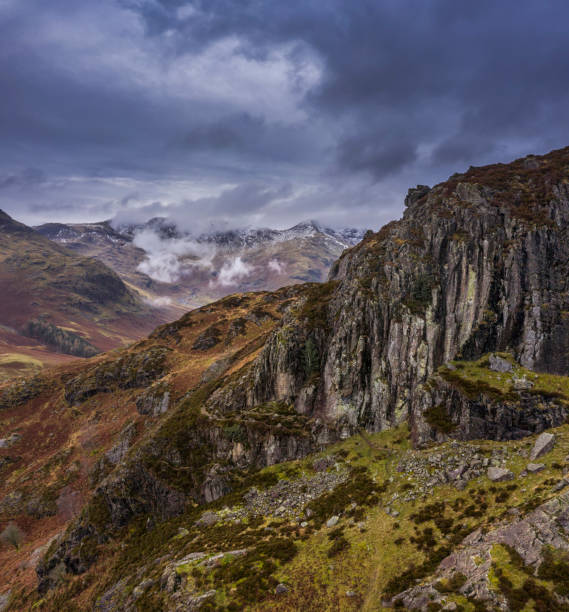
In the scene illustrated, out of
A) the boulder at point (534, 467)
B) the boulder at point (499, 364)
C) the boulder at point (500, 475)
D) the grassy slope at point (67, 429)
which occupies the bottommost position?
the grassy slope at point (67, 429)

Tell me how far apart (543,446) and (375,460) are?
70.8ft

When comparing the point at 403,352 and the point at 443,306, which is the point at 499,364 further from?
the point at 403,352

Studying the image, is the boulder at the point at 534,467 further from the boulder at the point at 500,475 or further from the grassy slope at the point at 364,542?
the boulder at the point at 500,475

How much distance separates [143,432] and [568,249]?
342 feet

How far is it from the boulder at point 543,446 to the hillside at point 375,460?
0.71 ft

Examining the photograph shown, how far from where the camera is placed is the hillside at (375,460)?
29.1m

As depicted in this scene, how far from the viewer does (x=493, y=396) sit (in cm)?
4219

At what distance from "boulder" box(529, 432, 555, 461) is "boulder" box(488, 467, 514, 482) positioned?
3.07 m

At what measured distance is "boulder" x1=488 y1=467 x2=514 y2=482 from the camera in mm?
32753

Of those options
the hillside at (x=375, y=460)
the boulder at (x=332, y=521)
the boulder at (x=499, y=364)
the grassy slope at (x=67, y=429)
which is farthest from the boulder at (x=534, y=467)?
the grassy slope at (x=67, y=429)

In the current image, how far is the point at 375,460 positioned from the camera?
47.2 metres

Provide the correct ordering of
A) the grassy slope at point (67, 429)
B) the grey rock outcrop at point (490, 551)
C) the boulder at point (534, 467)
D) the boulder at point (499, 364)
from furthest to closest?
1. the grassy slope at point (67, 429)
2. the boulder at point (499, 364)
3. the boulder at point (534, 467)
4. the grey rock outcrop at point (490, 551)

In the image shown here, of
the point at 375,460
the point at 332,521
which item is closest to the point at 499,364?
the point at 375,460

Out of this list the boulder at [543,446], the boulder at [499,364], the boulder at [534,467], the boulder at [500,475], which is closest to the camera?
the boulder at [534,467]
